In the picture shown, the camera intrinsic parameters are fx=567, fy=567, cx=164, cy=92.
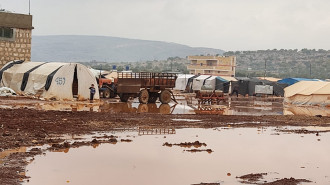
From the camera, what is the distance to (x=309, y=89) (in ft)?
155

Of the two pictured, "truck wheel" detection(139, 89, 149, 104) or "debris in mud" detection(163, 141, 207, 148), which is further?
"truck wheel" detection(139, 89, 149, 104)

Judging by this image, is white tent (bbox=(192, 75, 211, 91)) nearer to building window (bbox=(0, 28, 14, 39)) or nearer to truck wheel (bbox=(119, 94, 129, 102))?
truck wheel (bbox=(119, 94, 129, 102))

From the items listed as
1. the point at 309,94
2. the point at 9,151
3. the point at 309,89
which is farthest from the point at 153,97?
the point at 9,151

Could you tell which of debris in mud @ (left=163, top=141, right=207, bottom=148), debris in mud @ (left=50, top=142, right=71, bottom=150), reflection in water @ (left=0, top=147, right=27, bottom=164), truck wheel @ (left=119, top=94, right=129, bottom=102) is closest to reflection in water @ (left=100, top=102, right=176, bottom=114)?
truck wheel @ (left=119, top=94, right=129, bottom=102)

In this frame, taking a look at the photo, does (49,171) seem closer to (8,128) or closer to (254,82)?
(8,128)

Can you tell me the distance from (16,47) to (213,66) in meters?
86.4

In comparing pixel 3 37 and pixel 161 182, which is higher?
pixel 3 37

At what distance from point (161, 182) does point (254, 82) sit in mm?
53176

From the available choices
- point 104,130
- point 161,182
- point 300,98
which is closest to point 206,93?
point 300,98

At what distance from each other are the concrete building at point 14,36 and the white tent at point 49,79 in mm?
1870

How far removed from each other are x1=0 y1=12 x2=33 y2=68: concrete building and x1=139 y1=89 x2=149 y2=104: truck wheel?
9.84m

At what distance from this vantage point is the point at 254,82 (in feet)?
209

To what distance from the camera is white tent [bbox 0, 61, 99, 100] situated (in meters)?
34.0

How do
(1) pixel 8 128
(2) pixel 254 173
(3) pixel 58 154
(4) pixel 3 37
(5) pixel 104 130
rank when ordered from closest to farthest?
1. (2) pixel 254 173
2. (3) pixel 58 154
3. (1) pixel 8 128
4. (5) pixel 104 130
5. (4) pixel 3 37
